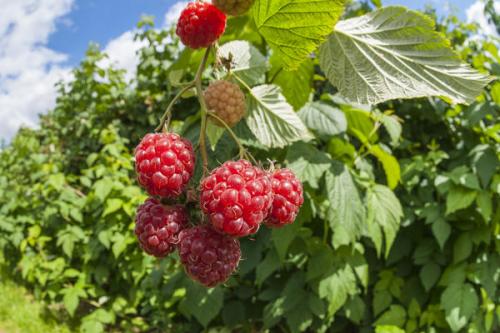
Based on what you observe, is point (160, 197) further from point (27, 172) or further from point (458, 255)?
point (27, 172)

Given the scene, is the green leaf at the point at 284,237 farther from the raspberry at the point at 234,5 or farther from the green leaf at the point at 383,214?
the raspberry at the point at 234,5

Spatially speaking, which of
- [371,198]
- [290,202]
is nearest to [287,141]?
[290,202]

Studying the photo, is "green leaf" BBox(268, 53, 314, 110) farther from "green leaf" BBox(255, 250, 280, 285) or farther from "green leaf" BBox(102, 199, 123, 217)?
"green leaf" BBox(102, 199, 123, 217)

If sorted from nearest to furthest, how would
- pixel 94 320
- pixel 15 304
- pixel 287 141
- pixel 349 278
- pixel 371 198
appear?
pixel 287 141
pixel 371 198
pixel 349 278
pixel 94 320
pixel 15 304

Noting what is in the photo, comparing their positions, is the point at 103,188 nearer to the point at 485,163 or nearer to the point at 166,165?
the point at 485,163

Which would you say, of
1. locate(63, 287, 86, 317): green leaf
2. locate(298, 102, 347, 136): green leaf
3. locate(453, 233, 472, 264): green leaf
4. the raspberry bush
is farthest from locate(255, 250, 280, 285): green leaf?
locate(63, 287, 86, 317): green leaf

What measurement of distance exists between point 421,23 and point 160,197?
295mm

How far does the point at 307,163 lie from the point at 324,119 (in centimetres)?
14

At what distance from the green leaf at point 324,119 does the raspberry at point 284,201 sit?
2.82 feet

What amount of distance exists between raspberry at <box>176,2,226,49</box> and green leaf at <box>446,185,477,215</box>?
1.54 m

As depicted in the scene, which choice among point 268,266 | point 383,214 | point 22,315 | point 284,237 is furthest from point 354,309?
point 22,315

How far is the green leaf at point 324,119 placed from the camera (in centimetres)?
138

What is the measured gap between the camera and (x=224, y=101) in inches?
18.3

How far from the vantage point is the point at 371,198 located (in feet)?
5.26
